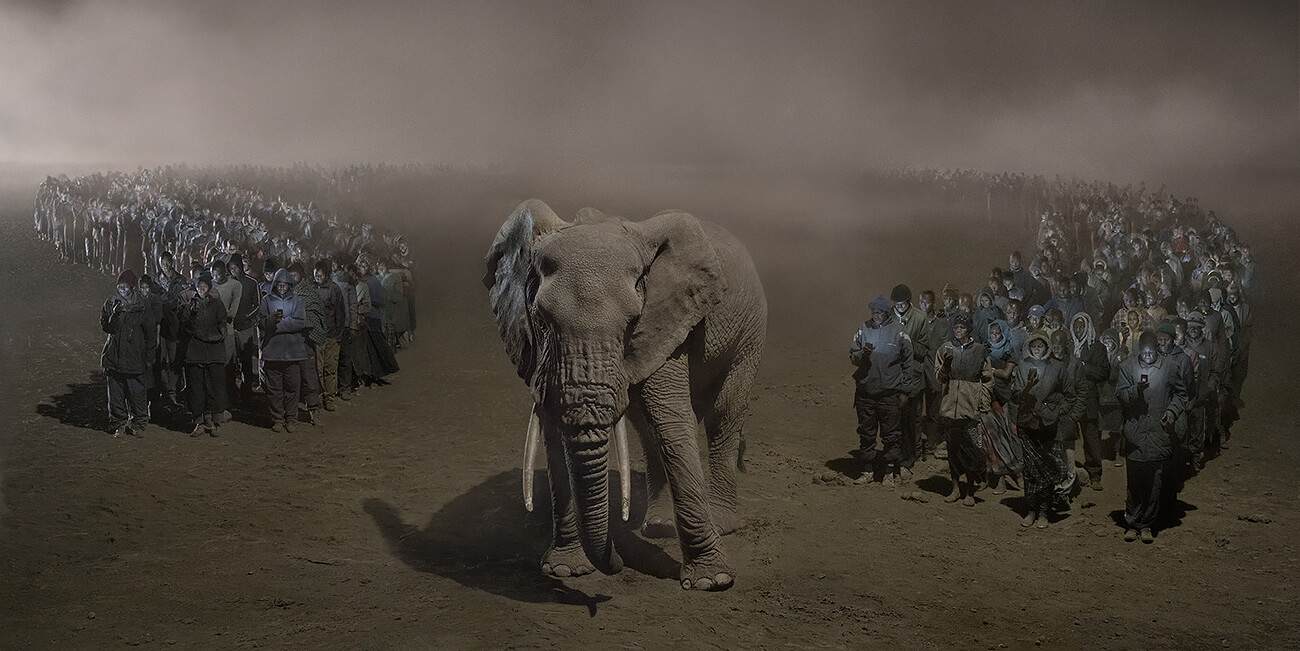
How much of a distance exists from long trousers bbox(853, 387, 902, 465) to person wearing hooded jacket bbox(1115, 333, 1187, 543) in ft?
5.93

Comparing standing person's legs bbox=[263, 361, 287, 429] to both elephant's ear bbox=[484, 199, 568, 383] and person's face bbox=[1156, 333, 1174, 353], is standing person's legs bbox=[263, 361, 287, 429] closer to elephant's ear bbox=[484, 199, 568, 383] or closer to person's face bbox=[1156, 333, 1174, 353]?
elephant's ear bbox=[484, 199, 568, 383]

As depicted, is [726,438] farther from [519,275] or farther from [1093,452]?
[1093,452]

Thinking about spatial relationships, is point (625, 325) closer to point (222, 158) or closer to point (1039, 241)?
point (222, 158)

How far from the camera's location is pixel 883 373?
839cm

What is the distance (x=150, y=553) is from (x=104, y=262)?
448cm

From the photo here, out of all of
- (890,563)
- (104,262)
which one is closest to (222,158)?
(104,262)

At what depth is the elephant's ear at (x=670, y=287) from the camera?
5.80 m

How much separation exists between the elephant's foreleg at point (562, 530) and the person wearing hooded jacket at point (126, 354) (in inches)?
181

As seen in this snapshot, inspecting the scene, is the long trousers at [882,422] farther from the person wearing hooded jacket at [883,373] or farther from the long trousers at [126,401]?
the long trousers at [126,401]

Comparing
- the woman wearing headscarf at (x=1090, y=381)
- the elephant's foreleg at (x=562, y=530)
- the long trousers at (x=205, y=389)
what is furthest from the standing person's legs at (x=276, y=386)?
the woman wearing headscarf at (x=1090, y=381)

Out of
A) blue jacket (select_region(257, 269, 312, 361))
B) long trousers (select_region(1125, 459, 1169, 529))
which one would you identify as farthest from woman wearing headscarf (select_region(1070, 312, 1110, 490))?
blue jacket (select_region(257, 269, 312, 361))

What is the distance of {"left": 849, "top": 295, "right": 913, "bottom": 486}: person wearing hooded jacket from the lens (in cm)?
834

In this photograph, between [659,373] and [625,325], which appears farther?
[659,373]

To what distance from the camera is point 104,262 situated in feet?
32.9
